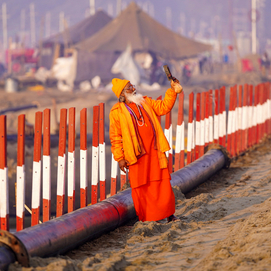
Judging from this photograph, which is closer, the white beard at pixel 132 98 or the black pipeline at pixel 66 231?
the black pipeline at pixel 66 231

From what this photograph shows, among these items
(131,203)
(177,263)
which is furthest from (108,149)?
(177,263)

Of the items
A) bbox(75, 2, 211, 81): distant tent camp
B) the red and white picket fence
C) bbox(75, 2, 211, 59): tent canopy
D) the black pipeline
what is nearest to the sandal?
the black pipeline

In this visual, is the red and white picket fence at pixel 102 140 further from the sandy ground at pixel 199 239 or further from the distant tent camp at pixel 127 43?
the distant tent camp at pixel 127 43

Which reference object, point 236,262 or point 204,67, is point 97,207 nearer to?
point 236,262

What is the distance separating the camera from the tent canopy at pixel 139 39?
30.6 m

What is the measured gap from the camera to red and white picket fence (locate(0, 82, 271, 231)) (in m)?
3.94

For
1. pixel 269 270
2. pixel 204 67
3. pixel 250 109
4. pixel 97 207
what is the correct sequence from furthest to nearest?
1. pixel 204 67
2. pixel 250 109
3. pixel 97 207
4. pixel 269 270

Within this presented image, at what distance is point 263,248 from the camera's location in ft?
10.1

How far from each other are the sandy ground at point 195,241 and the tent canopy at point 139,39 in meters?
26.1

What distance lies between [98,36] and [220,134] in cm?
2687

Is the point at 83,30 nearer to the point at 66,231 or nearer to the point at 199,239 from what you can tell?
the point at 66,231

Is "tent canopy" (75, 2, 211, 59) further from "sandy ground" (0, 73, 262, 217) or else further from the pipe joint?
the pipe joint

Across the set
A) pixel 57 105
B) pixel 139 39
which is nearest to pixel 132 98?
pixel 57 105

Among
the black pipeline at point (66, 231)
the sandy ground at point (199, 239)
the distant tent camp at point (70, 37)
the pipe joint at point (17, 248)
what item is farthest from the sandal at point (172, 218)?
the distant tent camp at point (70, 37)
